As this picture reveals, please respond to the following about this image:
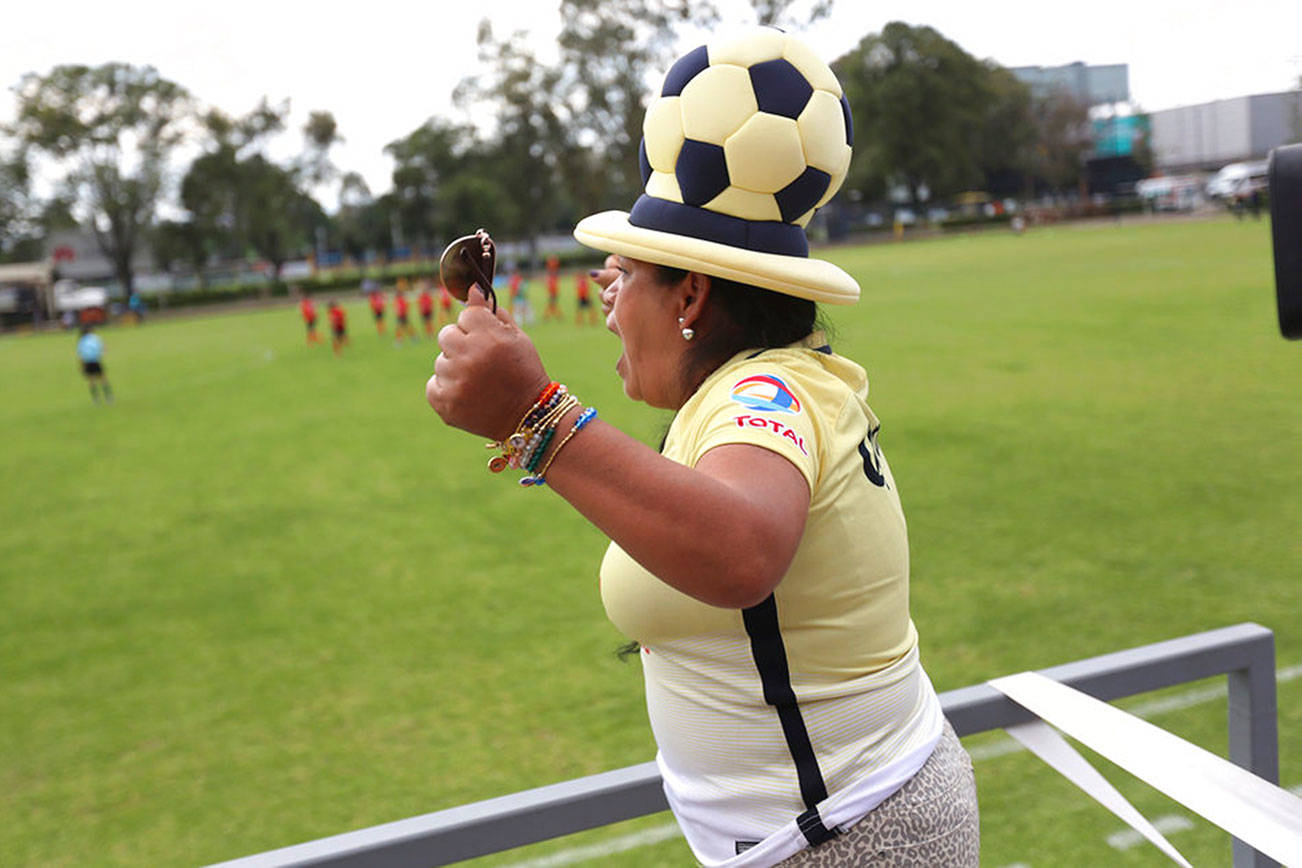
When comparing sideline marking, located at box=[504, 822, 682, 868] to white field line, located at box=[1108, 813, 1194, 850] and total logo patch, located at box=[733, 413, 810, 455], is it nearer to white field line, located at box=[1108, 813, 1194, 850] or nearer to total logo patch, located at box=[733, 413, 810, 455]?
white field line, located at box=[1108, 813, 1194, 850]

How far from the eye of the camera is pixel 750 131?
1322 millimetres

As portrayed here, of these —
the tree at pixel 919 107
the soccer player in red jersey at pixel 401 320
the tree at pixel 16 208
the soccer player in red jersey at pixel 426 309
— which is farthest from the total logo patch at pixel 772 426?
the tree at pixel 16 208

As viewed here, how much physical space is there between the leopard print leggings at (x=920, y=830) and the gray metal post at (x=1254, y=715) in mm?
1020

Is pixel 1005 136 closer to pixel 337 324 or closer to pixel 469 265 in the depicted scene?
pixel 337 324

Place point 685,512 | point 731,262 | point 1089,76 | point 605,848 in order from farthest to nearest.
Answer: point 1089,76, point 605,848, point 731,262, point 685,512

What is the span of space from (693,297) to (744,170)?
0.55 feet

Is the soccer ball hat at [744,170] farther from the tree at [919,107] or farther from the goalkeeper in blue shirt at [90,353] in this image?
the tree at [919,107]

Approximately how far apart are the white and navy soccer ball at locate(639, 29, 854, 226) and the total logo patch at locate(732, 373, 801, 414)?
0.22 meters

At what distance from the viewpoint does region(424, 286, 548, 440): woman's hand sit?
1120mm

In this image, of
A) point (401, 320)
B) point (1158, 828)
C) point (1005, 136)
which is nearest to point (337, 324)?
point (401, 320)

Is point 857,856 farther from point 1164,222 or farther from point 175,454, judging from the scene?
point 1164,222

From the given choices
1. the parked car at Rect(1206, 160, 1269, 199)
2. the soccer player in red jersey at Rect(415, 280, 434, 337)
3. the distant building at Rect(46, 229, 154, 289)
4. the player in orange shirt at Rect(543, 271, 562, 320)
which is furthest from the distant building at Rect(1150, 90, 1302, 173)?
the distant building at Rect(46, 229, 154, 289)

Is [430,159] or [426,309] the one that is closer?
[426,309]

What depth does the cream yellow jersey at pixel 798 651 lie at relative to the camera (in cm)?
129
